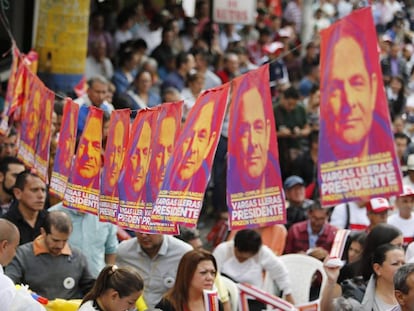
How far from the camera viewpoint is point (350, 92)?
21.5 ft

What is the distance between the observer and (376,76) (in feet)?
21.2

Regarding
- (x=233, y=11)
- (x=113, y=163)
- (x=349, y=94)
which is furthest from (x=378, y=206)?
(x=233, y=11)

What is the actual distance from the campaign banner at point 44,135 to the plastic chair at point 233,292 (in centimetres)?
179

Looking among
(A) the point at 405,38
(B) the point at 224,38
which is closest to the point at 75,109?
(B) the point at 224,38

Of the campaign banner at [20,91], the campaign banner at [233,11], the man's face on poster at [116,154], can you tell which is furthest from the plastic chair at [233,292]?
the campaign banner at [233,11]

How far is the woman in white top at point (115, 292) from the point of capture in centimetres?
818

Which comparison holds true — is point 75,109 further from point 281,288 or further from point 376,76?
point 376,76

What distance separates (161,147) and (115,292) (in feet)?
3.50

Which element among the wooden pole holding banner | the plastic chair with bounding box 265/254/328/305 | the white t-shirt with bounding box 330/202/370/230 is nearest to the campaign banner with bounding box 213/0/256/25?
the wooden pole holding banner

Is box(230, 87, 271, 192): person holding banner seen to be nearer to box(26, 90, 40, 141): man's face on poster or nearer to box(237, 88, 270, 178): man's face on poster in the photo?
box(237, 88, 270, 178): man's face on poster

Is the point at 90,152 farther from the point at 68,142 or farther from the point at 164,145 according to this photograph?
the point at 164,145

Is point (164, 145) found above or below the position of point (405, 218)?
above

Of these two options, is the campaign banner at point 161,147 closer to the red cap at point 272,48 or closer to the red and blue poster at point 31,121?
the red and blue poster at point 31,121

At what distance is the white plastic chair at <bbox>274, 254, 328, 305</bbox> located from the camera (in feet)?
35.5
